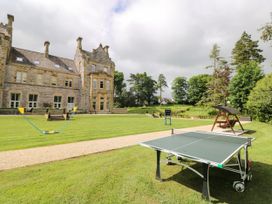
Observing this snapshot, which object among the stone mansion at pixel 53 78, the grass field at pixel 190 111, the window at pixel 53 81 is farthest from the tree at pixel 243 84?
the window at pixel 53 81

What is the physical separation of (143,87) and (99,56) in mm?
31757

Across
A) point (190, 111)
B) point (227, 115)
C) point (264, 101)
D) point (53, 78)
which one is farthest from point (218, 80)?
point (53, 78)

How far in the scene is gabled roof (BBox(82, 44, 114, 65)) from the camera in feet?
114

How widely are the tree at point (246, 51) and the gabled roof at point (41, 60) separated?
133ft

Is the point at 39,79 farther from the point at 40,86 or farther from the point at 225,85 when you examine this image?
the point at 225,85

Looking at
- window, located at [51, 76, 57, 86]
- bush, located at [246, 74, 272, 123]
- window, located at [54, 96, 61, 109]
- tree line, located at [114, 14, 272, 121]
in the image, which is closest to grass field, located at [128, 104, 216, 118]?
tree line, located at [114, 14, 272, 121]

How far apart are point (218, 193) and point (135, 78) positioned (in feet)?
215

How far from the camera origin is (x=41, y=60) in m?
30.0

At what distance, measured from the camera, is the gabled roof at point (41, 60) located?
90.9 feet

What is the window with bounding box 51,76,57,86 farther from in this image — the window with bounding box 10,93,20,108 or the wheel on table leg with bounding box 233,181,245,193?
the wheel on table leg with bounding box 233,181,245,193

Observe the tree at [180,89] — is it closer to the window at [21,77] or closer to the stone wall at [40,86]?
the stone wall at [40,86]

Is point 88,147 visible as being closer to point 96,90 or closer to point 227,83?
point 96,90

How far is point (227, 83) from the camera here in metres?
32.0

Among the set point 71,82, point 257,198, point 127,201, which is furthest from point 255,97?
point 71,82
